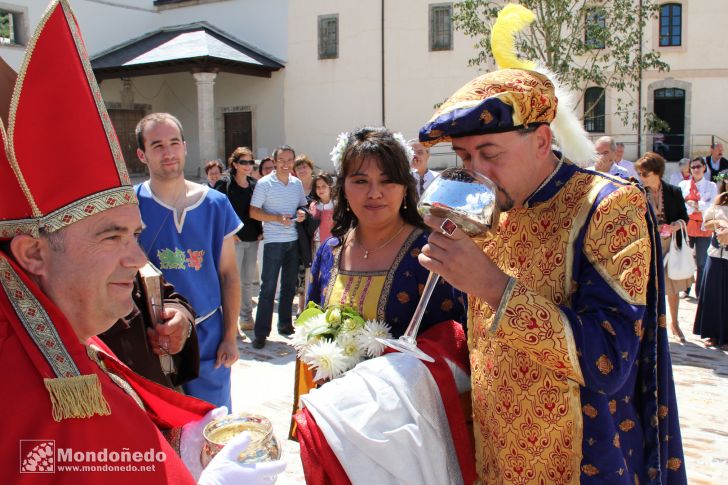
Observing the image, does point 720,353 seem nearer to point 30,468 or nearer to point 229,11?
point 30,468

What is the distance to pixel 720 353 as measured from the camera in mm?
6418

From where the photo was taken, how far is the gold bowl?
1.59m

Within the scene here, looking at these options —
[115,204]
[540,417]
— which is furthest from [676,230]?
[115,204]

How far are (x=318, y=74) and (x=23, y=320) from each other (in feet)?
79.6

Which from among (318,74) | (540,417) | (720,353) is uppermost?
(318,74)

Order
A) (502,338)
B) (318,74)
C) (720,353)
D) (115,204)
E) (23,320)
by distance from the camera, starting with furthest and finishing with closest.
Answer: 1. (318,74)
2. (720,353)
3. (502,338)
4. (115,204)
5. (23,320)

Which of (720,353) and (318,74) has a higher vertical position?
(318,74)

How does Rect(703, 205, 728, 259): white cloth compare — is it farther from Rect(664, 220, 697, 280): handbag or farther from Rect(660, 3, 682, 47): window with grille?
Rect(660, 3, 682, 47): window with grille

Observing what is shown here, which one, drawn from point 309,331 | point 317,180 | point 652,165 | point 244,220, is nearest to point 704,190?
point 652,165

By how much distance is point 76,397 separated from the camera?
1.32 m

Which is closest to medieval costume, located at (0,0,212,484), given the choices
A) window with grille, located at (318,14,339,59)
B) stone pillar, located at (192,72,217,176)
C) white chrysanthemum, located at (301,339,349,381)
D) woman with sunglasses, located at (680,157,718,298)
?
white chrysanthemum, located at (301,339,349,381)

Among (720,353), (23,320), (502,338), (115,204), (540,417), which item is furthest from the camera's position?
(720,353)

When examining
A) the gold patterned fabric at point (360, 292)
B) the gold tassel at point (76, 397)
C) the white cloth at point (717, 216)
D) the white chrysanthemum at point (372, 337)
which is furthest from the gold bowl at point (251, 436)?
the white cloth at point (717, 216)

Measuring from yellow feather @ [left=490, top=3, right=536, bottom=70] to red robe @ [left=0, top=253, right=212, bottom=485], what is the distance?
4.88 ft
